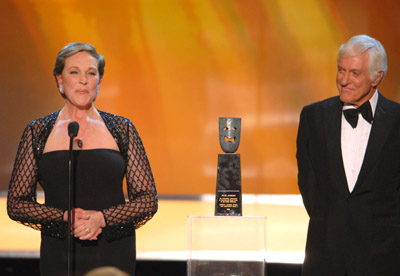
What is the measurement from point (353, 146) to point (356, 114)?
14 cm

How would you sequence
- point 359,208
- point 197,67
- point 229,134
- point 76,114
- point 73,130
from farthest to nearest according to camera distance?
point 197,67, point 229,134, point 76,114, point 359,208, point 73,130

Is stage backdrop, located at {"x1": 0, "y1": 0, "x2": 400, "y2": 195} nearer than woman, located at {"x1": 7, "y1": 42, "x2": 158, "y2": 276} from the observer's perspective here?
No

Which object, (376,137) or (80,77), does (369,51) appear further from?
(80,77)

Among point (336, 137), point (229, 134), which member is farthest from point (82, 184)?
point (336, 137)

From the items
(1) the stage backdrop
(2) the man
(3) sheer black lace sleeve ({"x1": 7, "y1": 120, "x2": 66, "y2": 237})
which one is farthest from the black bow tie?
(1) the stage backdrop

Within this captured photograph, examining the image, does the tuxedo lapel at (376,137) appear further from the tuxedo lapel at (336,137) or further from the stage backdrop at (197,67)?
the stage backdrop at (197,67)

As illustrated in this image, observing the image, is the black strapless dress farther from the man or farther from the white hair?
the white hair

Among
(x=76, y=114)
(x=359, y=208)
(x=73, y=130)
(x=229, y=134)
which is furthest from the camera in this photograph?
(x=229, y=134)

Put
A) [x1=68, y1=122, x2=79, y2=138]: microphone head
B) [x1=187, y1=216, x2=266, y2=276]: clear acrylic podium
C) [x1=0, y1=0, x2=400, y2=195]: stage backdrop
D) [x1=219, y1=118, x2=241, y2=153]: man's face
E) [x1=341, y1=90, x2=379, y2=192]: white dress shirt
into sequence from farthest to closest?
[x1=0, y1=0, x2=400, y2=195]: stage backdrop
[x1=219, y1=118, x2=241, y2=153]: man's face
[x1=341, y1=90, x2=379, y2=192]: white dress shirt
[x1=187, y1=216, x2=266, y2=276]: clear acrylic podium
[x1=68, y1=122, x2=79, y2=138]: microphone head

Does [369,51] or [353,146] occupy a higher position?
[369,51]

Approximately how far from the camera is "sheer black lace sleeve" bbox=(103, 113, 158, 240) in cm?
270

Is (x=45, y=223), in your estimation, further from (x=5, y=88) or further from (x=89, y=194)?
(x=5, y=88)

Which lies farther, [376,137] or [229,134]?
[229,134]

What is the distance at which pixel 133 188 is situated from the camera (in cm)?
278
